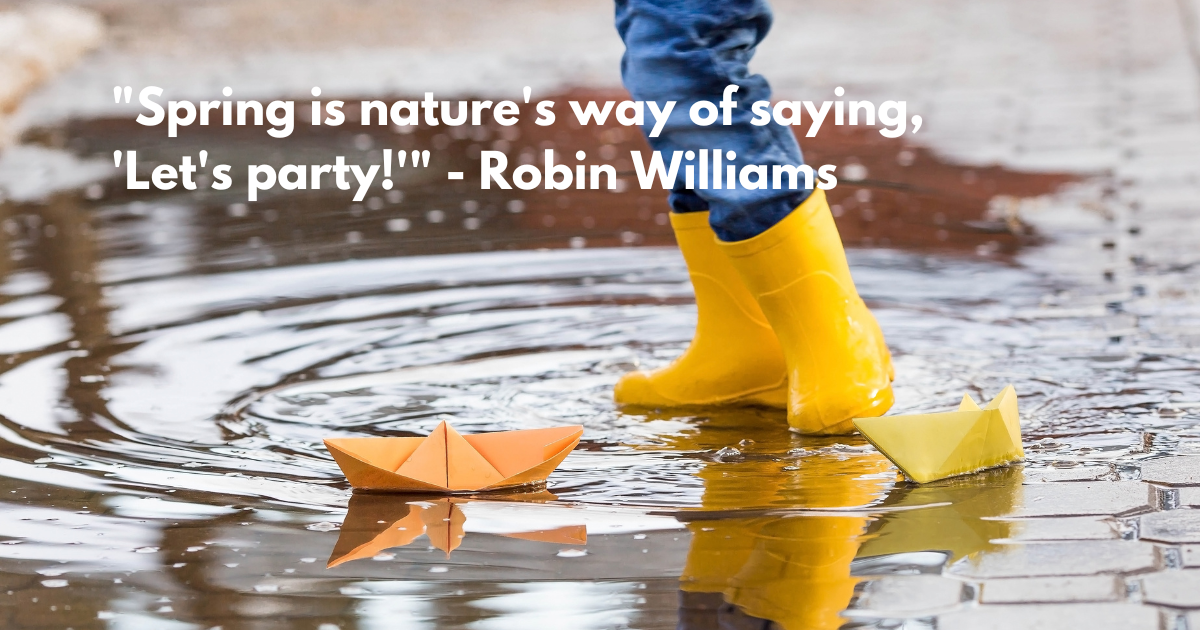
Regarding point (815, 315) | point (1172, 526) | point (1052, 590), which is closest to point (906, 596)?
point (1052, 590)

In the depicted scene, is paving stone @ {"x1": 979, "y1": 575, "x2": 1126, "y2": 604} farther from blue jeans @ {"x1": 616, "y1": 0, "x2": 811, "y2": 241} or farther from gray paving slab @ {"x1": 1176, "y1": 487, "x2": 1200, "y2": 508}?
blue jeans @ {"x1": 616, "y1": 0, "x2": 811, "y2": 241}

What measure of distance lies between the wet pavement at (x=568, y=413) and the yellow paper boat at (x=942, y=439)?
0.11 ft

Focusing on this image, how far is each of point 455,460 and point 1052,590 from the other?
2.91ft

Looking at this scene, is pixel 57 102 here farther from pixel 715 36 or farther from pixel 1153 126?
pixel 715 36

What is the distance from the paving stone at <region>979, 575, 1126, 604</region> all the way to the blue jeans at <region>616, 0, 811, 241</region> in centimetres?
92

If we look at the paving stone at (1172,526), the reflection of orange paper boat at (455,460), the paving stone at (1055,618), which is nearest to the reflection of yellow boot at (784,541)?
the paving stone at (1055,618)

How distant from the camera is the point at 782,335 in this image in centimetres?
262

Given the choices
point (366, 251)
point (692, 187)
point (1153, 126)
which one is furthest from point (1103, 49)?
point (692, 187)

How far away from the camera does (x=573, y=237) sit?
4328mm

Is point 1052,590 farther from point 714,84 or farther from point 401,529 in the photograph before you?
point 714,84

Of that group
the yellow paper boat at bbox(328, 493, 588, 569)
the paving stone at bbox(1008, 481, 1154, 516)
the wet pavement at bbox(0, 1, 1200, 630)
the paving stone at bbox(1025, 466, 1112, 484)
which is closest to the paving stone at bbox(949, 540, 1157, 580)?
the wet pavement at bbox(0, 1, 1200, 630)

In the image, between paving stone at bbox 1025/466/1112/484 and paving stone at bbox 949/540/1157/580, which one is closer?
paving stone at bbox 949/540/1157/580

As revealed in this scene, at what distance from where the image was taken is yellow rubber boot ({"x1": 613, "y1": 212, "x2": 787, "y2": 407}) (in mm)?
2752

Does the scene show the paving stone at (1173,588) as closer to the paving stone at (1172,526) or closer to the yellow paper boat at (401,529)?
the paving stone at (1172,526)
